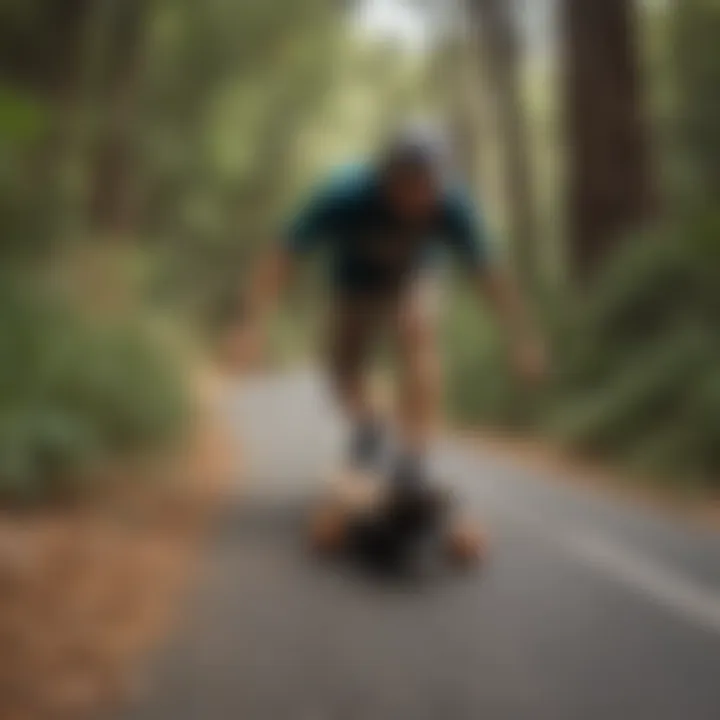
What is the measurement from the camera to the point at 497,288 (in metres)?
1.47

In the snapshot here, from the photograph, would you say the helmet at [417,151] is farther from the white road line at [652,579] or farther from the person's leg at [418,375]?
the white road line at [652,579]

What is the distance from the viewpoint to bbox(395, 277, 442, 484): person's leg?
1.49 meters

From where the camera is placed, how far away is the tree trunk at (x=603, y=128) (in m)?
1.33

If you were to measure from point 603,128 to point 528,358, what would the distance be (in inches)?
13.6

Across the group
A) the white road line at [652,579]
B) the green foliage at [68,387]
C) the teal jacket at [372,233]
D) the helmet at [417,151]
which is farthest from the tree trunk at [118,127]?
the white road line at [652,579]

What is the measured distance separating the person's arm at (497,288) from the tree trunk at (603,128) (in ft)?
0.37

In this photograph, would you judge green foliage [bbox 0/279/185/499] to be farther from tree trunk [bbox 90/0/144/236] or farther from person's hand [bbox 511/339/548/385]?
person's hand [bbox 511/339/548/385]

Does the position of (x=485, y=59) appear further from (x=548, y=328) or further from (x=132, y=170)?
(x=132, y=170)

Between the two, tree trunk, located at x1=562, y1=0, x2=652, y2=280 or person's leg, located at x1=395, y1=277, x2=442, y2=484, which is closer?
tree trunk, located at x1=562, y1=0, x2=652, y2=280

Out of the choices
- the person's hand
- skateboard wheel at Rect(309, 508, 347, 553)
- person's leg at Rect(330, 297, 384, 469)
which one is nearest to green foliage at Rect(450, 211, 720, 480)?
A: the person's hand

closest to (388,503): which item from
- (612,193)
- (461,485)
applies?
(461,485)

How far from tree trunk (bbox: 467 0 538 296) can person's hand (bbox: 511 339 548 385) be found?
10cm

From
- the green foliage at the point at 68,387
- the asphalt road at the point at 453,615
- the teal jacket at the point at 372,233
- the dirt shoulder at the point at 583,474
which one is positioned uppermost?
the teal jacket at the point at 372,233

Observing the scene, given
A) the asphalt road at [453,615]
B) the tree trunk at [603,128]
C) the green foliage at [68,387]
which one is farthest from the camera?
the green foliage at [68,387]
